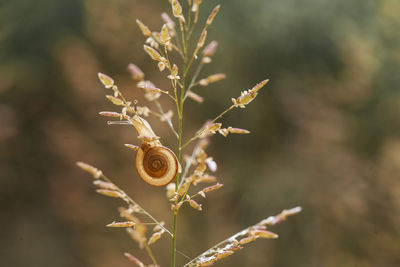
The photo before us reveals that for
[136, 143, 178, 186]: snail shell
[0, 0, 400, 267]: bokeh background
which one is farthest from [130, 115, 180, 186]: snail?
[0, 0, 400, 267]: bokeh background

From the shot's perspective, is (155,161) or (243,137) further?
(243,137)

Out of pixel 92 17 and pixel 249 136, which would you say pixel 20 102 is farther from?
pixel 249 136

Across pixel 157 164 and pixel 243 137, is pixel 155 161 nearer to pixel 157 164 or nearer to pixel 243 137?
pixel 157 164

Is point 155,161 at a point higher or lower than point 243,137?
lower

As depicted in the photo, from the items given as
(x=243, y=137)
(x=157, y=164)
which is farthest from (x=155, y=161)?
(x=243, y=137)


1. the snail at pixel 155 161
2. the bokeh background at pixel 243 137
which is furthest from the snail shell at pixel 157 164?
the bokeh background at pixel 243 137

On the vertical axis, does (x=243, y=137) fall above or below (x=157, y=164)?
above

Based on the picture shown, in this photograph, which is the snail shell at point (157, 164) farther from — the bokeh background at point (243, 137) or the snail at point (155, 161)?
the bokeh background at point (243, 137)
